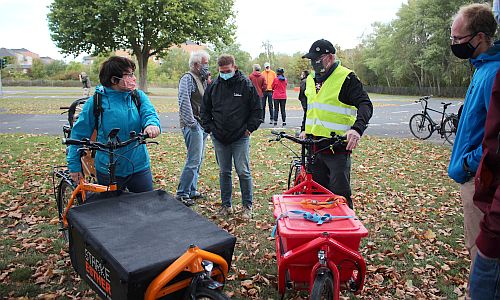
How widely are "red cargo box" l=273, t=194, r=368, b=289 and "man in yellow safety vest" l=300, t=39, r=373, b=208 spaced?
89 cm

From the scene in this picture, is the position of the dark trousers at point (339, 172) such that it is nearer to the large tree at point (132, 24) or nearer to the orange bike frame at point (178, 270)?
the orange bike frame at point (178, 270)

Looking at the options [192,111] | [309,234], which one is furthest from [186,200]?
[309,234]

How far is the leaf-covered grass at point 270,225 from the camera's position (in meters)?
4.09

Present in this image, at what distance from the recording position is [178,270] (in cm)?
236

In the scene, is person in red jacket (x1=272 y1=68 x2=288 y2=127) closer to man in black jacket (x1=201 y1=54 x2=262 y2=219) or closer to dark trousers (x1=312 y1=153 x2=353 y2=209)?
man in black jacket (x1=201 y1=54 x2=262 y2=219)

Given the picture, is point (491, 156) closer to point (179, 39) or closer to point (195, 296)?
point (195, 296)

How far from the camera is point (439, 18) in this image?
4556cm

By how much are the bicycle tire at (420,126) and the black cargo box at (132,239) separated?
1168 cm

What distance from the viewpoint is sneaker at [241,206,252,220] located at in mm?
5824

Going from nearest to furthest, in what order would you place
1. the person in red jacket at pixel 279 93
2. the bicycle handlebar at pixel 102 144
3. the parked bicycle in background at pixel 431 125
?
the bicycle handlebar at pixel 102 144
the parked bicycle in background at pixel 431 125
the person in red jacket at pixel 279 93

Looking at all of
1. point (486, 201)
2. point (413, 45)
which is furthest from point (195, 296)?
point (413, 45)

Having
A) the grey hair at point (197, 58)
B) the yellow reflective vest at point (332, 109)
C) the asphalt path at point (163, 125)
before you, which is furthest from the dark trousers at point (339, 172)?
the asphalt path at point (163, 125)

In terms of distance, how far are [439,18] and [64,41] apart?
125ft

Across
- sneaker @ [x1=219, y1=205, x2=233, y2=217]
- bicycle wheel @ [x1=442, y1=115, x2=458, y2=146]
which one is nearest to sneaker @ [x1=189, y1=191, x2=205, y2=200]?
sneaker @ [x1=219, y1=205, x2=233, y2=217]
